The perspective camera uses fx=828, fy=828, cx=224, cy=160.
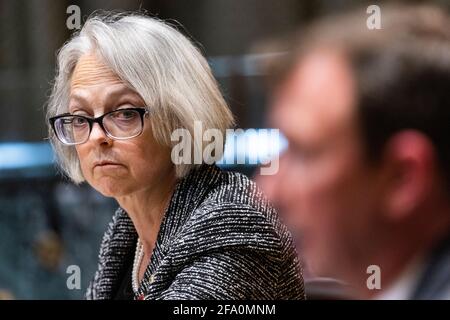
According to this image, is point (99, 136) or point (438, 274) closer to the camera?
point (99, 136)

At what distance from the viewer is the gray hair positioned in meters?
1.30

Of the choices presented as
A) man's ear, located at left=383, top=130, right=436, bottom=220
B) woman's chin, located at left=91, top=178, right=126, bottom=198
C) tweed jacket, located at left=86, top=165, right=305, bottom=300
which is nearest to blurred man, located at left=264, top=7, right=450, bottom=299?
man's ear, located at left=383, top=130, right=436, bottom=220

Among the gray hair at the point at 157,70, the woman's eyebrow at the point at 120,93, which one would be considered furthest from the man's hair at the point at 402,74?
the woman's eyebrow at the point at 120,93

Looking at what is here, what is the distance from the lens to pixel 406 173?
164 cm

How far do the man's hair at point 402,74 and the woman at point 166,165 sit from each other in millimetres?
367

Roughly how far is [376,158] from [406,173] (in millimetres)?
66

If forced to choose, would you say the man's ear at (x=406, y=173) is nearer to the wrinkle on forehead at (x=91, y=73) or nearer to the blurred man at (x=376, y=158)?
the blurred man at (x=376, y=158)

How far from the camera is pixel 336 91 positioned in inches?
66.1

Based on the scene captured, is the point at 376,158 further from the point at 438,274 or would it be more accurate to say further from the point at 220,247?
the point at 220,247

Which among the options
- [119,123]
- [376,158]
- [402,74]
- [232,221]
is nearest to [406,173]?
[376,158]

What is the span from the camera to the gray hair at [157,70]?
130 cm

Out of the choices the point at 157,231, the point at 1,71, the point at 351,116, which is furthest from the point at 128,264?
the point at 1,71

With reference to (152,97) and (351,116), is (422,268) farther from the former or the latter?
(152,97)
